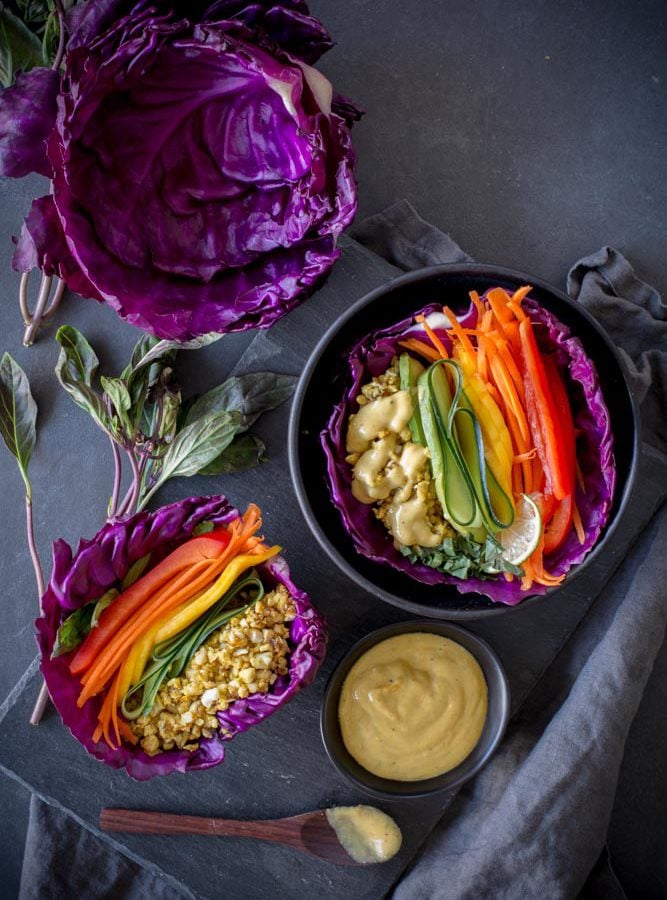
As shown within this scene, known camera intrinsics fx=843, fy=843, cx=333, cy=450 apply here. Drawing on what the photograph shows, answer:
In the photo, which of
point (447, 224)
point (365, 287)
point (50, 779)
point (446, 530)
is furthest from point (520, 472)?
point (50, 779)

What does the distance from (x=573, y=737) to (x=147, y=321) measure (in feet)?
4.78

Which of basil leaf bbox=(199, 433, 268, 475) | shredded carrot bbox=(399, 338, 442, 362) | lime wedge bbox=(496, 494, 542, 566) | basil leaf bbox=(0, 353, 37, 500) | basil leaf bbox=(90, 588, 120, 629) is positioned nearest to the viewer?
lime wedge bbox=(496, 494, 542, 566)

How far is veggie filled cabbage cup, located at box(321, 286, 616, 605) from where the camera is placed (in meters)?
1.88

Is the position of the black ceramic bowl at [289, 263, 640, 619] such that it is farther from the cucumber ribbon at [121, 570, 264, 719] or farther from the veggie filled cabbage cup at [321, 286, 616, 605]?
the cucumber ribbon at [121, 570, 264, 719]

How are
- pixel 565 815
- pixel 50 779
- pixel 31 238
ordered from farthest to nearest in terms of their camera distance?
pixel 50 779, pixel 565 815, pixel 31 238

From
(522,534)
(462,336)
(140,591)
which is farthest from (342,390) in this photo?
(140,591)

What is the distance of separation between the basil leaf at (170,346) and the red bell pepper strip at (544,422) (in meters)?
0.71

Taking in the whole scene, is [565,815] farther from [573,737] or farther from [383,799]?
[383,799]

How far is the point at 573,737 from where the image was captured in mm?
2135

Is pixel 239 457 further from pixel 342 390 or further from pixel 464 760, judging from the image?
pixel 464 760

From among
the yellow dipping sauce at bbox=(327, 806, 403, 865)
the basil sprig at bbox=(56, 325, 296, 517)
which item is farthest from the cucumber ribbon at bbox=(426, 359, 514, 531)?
the yellow dipping sauce at bbox=(327, 806, 403, 865)

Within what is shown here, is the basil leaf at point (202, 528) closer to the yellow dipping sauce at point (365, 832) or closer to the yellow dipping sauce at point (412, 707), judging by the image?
the yellow dipping sauce at point (412, 707)

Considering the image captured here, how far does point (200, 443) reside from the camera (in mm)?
2100

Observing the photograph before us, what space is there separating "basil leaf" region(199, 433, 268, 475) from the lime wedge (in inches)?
26.3
